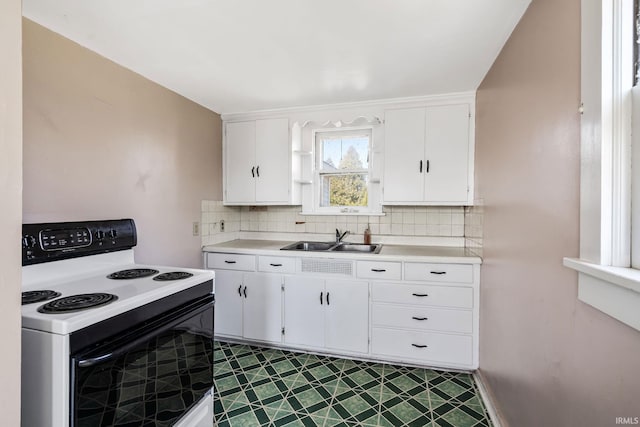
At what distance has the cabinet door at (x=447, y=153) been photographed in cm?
245

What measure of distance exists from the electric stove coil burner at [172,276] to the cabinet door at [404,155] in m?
1.76

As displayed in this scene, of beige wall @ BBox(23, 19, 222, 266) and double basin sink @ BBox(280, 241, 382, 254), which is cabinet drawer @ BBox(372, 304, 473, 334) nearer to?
double basin sink @ BBox(280, 241, 382, 254)

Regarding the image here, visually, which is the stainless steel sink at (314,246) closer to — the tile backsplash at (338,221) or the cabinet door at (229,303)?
the tile backsplash at (338,221)

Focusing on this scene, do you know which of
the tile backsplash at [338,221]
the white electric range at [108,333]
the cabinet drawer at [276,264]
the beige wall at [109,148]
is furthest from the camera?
the tile backsplash at [338,221]

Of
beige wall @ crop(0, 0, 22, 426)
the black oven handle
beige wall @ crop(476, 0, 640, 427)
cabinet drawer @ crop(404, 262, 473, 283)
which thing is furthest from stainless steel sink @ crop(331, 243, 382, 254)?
beige wall @ crop(0, 0, 22, 426)

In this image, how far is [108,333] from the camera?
1067 mm

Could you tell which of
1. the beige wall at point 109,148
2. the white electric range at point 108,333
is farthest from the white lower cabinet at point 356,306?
the white electric range at point 108,333

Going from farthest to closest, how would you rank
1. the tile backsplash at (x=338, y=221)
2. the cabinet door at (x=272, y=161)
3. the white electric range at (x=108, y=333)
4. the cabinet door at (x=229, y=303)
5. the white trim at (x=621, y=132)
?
the cabinet door at (x=272, y=161)
the tile backsplash at (x=338, y=221)
the cabinet door at (x=229, y=303)
the white electric range at (x=108, y=333)
the white trim at (x=621, y=132)

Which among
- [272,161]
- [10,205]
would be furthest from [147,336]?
[272,161]

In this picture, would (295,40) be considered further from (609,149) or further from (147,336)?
(147,336)

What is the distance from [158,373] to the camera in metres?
A: 1.26

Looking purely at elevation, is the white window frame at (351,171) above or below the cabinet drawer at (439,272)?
above

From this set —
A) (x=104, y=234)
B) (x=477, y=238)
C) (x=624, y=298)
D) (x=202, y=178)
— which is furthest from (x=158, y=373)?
(x=477, y=238)

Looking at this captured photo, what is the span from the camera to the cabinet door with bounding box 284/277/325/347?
8.11ft
